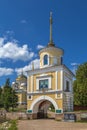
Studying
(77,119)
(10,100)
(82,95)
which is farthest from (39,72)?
(10,100)

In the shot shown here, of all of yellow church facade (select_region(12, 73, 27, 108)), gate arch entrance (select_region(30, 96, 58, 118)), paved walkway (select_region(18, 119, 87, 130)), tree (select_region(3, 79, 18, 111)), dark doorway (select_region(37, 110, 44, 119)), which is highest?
yellow church facade (select_region(12, 73, 27, 108))

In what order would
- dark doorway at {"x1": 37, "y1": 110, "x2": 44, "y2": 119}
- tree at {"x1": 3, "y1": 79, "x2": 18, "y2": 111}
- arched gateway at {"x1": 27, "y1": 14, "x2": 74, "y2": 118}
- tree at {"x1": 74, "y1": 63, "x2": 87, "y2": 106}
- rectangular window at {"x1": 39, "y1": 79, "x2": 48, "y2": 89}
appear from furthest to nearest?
tree at {"x1": 3, "y1": 79, "x2": 18, "y2": 111}
tree at {"x1": 74, "y1": 63, "x2": 87, "y2": 106}
dark doorway at {"x1": 37, "y1": 110, "x2": 44, "y2": 119}
rectangular window at {"x1": 39, "y1": 79, "x2": 48, "y2": 89}
arched gateway at {"x1": 27, "y1": 14, "x2": 74, "y2": 118}

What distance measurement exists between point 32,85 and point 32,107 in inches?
122

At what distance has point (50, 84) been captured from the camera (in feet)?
116

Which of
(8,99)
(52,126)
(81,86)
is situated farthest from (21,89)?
(52,126)

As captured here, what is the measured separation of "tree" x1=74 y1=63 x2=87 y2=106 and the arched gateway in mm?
8746

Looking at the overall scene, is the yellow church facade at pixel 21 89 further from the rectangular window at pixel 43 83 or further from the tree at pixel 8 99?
the rectangular window at pixel 43 83

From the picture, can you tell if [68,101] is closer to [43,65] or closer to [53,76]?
[53,76]

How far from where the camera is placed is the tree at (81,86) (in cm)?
4659

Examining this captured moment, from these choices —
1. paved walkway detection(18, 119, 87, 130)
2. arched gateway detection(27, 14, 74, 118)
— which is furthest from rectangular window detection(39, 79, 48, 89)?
paved walkway detection(18, 119, 87, 130)

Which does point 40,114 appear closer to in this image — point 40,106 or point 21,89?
point 40,106

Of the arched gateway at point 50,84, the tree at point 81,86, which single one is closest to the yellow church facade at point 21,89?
the tree at point 81,86

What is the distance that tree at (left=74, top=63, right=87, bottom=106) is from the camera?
4659 cm

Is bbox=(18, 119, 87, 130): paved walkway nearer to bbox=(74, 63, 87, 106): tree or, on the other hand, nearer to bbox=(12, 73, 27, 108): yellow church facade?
bbox=(74, 63, 87, 106): tree
